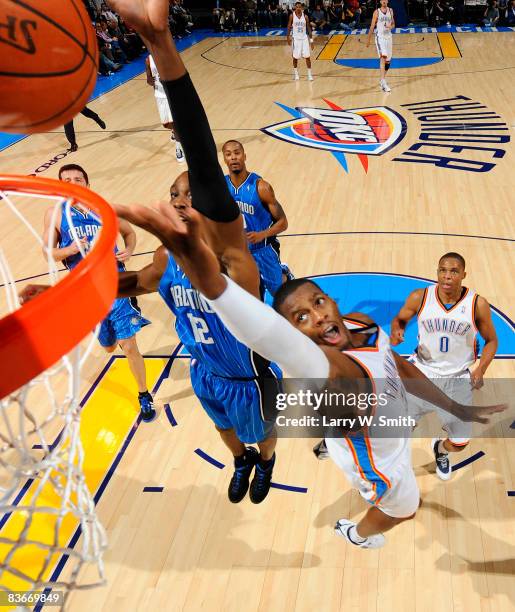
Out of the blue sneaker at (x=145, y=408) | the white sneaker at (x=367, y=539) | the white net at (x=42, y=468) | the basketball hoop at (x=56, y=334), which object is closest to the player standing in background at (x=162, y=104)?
the white net at (x=42, y=468)

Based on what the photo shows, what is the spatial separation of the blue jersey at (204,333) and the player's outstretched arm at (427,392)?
2.38 feet

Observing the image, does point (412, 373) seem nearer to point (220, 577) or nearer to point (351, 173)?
point (220, 577)

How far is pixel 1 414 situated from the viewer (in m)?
1.64

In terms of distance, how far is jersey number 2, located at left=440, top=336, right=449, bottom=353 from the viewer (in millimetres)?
3447

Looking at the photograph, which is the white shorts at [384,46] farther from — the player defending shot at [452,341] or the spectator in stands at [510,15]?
the player defending shot at [452,341]

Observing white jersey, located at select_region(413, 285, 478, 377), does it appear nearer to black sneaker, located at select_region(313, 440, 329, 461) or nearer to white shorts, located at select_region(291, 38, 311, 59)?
black sneaker, located at select_region(313, 440, 329, 461)

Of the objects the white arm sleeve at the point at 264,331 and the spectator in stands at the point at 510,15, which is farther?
the spectator in stands at the point at 510,15

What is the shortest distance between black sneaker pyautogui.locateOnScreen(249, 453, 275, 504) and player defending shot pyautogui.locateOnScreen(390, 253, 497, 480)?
0.93m

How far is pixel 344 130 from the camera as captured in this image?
9266 mm

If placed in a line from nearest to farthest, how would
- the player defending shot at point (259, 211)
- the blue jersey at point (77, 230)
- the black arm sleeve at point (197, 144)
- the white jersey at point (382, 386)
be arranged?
the black arm sleeve at point (197, 144), the white jersey at point (382, 386), the blue jersey at point (77, 230), the player defending shot at point (259, 211)

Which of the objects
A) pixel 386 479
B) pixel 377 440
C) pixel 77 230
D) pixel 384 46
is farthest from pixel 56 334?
pixel 384 46

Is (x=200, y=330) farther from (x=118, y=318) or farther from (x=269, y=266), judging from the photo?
(x=269, y=266)

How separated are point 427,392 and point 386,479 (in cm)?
42

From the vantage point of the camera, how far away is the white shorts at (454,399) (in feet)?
10.9
